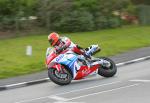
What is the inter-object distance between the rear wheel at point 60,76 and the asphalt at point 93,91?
0.17m

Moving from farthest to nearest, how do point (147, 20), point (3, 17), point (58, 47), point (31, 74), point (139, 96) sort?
point (147, 20)
point (3, 17)
point (31, 74)
point (58, 47)
point (139, 96)

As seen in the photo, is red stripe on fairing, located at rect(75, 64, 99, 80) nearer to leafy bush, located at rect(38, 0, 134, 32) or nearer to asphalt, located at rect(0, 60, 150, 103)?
asphalt, located at rect(0, 60, 150, 103)

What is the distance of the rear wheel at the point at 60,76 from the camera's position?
1617 cm

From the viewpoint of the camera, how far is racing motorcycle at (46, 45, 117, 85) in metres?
16.2

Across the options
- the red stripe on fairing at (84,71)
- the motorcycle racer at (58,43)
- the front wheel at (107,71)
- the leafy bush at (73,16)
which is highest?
the motorcycle racer at (58,43)

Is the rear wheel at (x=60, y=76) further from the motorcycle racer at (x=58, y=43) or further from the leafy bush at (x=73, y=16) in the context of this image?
the leafy bush at (x=73, y=16)

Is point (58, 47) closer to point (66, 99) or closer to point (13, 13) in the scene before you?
point (66, 99)

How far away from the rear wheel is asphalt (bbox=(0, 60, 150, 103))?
172mm

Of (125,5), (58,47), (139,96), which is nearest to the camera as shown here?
(139,96)

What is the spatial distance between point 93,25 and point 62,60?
17.2 metres

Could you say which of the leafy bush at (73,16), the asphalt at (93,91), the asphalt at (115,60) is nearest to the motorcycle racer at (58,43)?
the asphalt at (93,91)

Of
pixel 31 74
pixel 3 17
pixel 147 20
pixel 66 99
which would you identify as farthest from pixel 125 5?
pixel 66 99

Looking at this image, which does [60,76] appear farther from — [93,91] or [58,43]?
[93,91]

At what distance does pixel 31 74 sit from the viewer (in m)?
19.3
